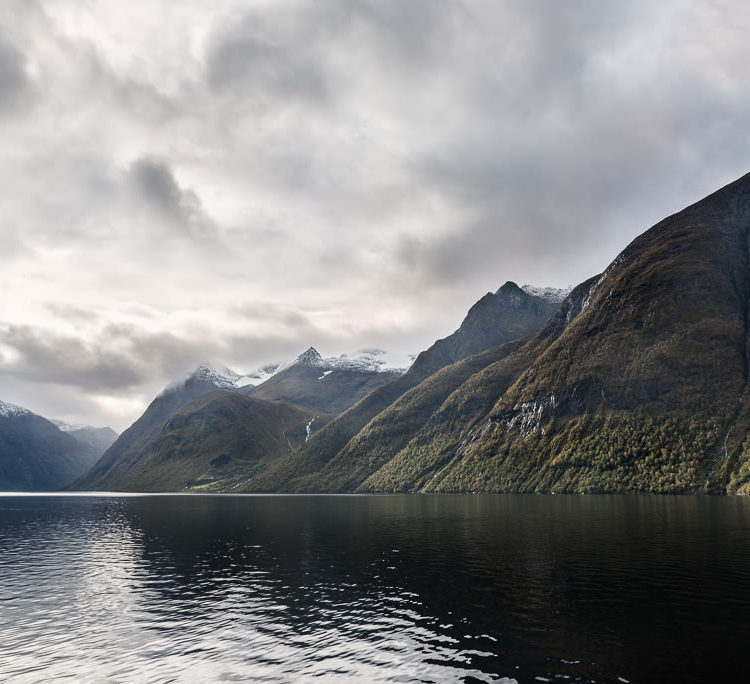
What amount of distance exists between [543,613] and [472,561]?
23952 millimetres

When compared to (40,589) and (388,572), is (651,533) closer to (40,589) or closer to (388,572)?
(388,572)

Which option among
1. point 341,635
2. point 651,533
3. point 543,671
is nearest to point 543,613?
point 543,671

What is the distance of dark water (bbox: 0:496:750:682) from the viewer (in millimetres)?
30125

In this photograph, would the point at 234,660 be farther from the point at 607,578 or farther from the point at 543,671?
the point at 607,578

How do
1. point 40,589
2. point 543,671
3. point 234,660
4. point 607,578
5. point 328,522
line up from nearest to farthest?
point 543,671, point 234,660, point 607,578, point 40,589, point 328,522

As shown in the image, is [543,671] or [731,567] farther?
[731,567]

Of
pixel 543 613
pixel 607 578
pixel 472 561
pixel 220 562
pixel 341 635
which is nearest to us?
pixel 341 635

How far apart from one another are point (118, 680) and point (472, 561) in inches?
1683

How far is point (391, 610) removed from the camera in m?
42.2

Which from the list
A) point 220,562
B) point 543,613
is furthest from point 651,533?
point 220,562

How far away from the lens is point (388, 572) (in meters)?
58.2

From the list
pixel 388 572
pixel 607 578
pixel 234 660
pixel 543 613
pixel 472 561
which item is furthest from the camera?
pixel 472 561

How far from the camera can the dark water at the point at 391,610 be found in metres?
30.1

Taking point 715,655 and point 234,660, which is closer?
point 715,655
